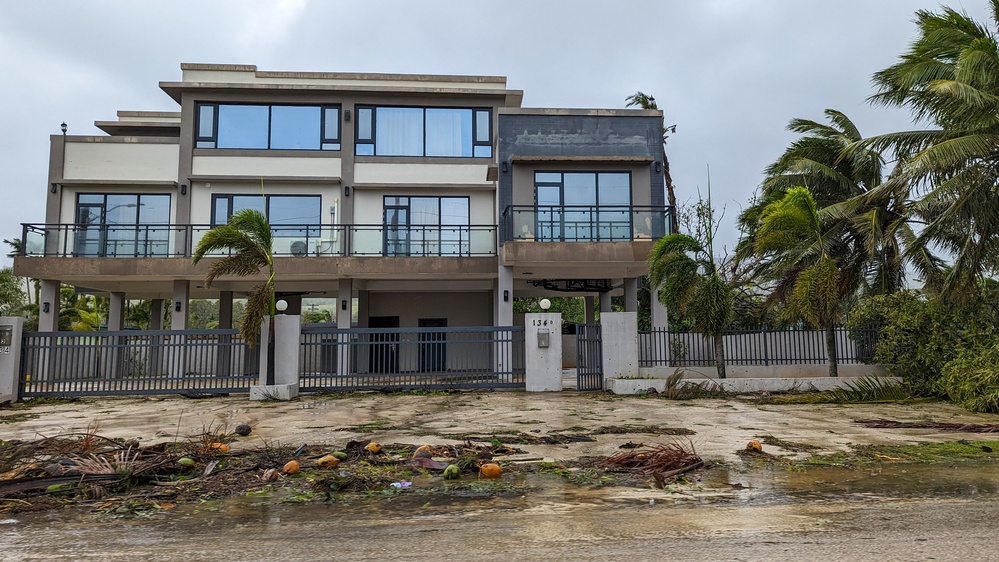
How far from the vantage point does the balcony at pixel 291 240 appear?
1862cm

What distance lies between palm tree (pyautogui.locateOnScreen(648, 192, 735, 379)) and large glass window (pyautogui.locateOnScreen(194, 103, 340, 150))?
11609 mm

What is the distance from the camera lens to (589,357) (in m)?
15.7

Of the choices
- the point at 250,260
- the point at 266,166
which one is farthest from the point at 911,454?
the point at 266,166

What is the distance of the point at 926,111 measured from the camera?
12898mm

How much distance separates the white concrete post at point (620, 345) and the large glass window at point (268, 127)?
11.1 meters

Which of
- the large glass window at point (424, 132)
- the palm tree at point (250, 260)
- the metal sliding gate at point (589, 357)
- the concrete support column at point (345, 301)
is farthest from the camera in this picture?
the large glass window at point (424, 132)

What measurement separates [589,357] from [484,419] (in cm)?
570

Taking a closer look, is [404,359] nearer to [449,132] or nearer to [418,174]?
[418,174]

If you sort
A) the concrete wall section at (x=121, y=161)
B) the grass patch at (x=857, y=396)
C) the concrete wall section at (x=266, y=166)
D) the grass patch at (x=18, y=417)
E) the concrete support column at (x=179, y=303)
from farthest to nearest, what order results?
the concrete wall section at (x=266, y=166) < the concrete wall section at (x=121, y=161) < the concrete support column at (x=179, y=303) < the grass patch at (x=857, y=396) < the grass patch at (x=18, y=417)

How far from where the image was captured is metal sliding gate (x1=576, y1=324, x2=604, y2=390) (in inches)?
615

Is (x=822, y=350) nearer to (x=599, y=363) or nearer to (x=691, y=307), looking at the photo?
(x=691, y=307)

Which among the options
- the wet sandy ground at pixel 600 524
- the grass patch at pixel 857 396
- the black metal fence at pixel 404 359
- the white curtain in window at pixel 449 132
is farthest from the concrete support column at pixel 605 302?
the wet sandy ground at pixel 600 524

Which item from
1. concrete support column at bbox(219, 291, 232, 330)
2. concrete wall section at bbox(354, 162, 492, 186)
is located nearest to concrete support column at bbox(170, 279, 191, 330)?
concrete support column at bbox(219, 291, 232, 330)

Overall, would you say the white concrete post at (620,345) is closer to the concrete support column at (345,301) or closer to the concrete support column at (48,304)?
the concrete support column at (345,301)
